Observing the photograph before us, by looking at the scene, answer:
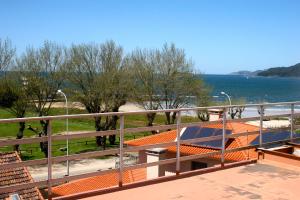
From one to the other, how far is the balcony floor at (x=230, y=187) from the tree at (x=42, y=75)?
3478 centimetres

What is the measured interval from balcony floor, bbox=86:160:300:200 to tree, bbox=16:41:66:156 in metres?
34.8

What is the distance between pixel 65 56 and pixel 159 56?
32.5 feet

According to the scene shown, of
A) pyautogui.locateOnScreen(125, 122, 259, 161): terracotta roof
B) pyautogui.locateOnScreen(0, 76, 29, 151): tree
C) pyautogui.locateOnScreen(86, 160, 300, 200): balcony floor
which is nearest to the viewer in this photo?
pyautogui.locateOnScreen(86, 160, 300, 200): balcony floor

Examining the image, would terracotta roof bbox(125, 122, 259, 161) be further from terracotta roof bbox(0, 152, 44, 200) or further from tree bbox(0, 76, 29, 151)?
tree bbox(0, 76, 29, 151)

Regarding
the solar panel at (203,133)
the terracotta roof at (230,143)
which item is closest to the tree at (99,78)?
the terracotta roof at (230,143)

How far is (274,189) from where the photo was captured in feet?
19.7

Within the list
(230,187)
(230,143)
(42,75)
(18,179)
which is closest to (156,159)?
(230,143)

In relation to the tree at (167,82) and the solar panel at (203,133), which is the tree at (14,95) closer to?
the tree at (167,82)

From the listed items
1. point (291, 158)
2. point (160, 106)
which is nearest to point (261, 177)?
point (291, 158)

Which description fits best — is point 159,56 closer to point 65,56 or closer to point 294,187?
point 65,56

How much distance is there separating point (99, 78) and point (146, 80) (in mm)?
5056

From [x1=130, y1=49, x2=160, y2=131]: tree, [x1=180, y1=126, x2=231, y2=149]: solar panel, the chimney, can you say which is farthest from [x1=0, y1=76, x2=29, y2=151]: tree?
the chimney

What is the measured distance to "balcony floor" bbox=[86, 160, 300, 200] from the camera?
5.60m

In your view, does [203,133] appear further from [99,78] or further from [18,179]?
[99,78]
